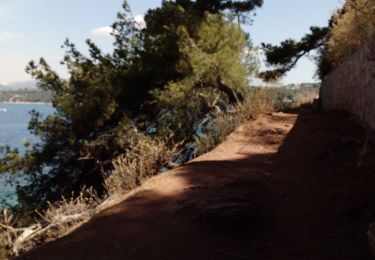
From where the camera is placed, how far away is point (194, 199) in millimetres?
5355

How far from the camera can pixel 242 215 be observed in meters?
4.62

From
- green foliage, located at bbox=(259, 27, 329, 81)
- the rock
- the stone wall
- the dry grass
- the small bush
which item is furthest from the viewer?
green foliage, located at bbox=(259, 27, 329, 81)

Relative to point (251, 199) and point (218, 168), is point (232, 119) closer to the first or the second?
point (218, 168)

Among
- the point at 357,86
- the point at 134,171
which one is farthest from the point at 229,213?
the point at 357,86

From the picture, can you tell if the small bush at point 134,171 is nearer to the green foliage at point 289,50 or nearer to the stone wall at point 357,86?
the stone wall at point 357,86

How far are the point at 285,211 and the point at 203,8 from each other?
13840mm

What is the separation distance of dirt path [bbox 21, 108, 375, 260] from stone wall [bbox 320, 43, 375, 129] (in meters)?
1.05

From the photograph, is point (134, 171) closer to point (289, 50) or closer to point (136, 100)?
point (136, 100)

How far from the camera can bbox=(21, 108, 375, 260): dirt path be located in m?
4.11

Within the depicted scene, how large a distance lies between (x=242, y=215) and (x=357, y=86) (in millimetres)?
5531

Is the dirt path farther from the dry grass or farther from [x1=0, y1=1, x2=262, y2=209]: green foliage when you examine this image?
[x1=0, y1=1, x2=262, y2=209]: green foliage

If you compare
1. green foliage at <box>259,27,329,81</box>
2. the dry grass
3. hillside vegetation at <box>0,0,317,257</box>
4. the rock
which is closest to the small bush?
the dry grass

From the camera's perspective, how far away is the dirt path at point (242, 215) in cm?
411

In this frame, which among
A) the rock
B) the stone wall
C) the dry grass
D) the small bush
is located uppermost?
the stone wall
